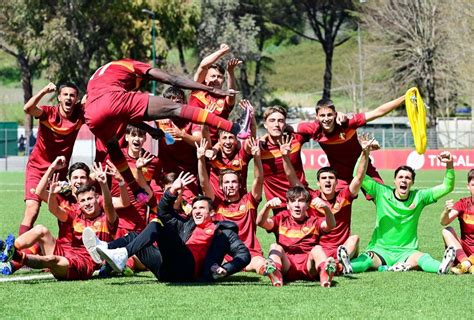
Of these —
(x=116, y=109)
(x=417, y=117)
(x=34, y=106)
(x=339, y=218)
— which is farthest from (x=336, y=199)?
(x=34, y=106)

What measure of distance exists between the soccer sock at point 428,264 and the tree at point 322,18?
182 ft

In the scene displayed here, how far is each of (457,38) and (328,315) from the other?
1763 inches

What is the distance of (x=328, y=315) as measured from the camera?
25.4ft

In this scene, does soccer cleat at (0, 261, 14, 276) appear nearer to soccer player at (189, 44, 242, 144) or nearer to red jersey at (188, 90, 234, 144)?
A: soccer player at (189, 44, 242, 144)

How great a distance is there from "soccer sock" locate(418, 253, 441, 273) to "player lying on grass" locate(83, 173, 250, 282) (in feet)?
7.04

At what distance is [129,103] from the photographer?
9523mm

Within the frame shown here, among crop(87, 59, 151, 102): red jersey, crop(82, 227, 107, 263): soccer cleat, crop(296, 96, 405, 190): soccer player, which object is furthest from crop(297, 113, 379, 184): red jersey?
crop(82, 227, 107, 263): soccer cleat

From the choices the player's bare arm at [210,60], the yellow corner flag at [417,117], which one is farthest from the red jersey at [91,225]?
the yellow corner flag at [417,117]

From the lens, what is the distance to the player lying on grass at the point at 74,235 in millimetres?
9867

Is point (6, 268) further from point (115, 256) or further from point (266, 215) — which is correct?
point (266, 215)

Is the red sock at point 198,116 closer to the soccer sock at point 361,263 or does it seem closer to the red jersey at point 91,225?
the red jersey at point 91,225

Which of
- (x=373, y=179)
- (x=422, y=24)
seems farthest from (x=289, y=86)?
(x=373, y=179)

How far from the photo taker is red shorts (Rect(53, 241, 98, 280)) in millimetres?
10094

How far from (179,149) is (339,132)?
2.04 meters
